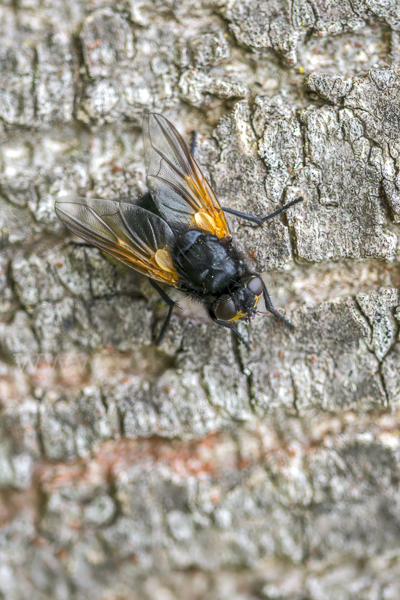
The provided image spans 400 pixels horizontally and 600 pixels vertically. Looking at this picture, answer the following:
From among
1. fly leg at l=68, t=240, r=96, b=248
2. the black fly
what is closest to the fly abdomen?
the black fly

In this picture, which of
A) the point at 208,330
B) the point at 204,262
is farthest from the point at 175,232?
the point at 208,330

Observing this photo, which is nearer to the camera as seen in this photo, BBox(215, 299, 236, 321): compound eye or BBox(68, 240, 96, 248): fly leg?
BBox(215, 299, 236, 321): compound eye

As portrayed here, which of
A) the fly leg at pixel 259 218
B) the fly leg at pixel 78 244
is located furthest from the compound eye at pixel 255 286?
the fly leg at pixel 78 244

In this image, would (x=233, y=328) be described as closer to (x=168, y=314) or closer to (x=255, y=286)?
(x=255, y=286)

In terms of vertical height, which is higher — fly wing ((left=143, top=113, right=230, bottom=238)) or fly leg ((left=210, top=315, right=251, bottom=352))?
fly wing ((left=143, top=113, right=230, bottom=238))

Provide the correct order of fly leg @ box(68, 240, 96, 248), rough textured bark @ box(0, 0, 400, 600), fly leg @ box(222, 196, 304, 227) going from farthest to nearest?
fly leg @ box(68, 240, 96, 248), fly leg @ box(222, 196, 304, 227), rough textured bark @ box(0, 0, 400, 600)

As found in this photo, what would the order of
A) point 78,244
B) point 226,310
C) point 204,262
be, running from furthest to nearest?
point 78,244, point 204,262, point 226,310

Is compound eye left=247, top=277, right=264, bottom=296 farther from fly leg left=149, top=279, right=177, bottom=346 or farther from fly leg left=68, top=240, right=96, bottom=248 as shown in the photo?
fly leg left=68, top=240, right=96, bottom=248

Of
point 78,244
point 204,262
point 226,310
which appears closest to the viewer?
point 226,310
